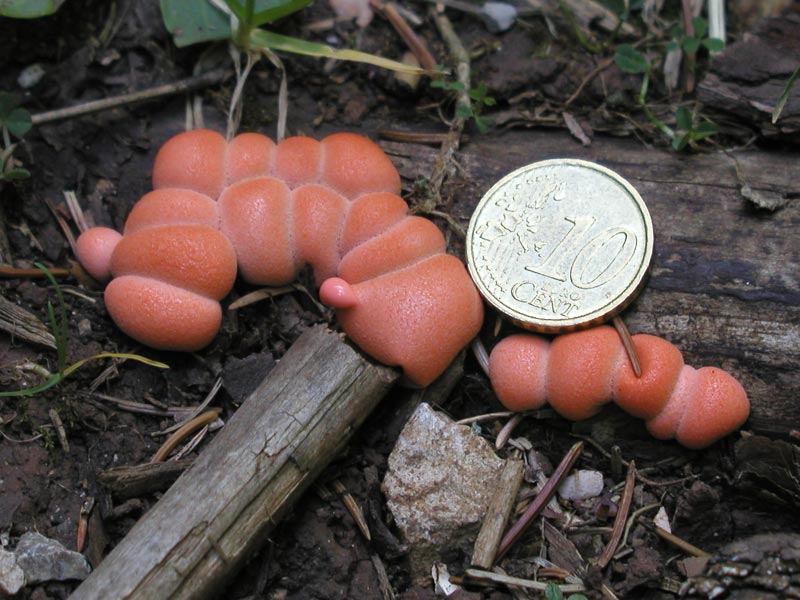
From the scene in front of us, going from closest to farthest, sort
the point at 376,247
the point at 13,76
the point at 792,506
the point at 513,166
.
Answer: the point at 792,506
the point at 376,247
the point at 513,166
the point at 13,76

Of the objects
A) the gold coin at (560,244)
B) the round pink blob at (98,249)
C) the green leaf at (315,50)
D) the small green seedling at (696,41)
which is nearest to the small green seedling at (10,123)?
the round pink blob at (98,249)

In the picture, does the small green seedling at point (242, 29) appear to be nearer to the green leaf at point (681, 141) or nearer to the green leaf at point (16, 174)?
the green leaf at point (16, 174)

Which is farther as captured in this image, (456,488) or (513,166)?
(513,166)

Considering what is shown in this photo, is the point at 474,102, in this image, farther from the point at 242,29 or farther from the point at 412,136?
the point at 242,29

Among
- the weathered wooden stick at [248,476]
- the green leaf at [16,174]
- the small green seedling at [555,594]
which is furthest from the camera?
the green leaf at [16,174]

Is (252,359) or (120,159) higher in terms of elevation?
(120,159)

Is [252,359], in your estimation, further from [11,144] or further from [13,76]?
[13,76]

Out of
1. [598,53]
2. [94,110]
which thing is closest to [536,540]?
[598,53]
